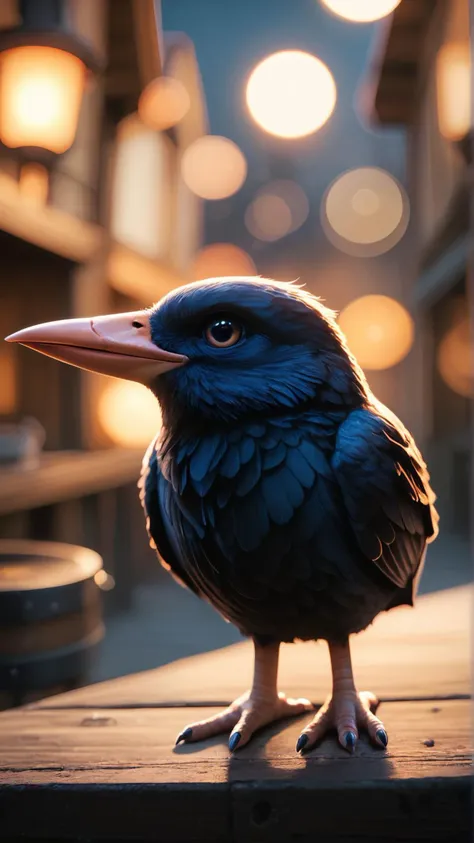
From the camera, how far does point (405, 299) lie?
392 centimetres

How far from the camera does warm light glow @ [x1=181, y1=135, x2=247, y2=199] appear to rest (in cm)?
244

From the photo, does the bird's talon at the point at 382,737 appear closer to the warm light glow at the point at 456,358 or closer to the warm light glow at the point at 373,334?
the warm light glow at the point at 373,334

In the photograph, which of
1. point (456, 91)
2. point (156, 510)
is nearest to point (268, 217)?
point (456, 91)

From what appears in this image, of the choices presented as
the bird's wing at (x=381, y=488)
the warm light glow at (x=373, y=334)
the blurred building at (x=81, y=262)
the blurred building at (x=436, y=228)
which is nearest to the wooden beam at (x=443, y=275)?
the blurred building at (x=436, y=228)

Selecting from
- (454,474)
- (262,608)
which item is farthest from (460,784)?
(454,474)

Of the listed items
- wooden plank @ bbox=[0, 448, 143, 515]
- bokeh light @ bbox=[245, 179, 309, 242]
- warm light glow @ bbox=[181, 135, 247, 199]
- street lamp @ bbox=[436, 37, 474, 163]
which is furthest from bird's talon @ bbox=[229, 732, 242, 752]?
bokeh light @ bbox=[245, 179, 309, 242]

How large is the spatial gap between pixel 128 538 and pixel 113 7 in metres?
→ 1.78

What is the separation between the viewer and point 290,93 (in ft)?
3.79

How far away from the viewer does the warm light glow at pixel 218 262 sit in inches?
144

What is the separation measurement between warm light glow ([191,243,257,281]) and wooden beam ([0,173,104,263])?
1.35 metres

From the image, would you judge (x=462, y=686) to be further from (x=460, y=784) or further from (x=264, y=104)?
(x=264, y=104)

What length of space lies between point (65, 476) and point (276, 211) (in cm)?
325

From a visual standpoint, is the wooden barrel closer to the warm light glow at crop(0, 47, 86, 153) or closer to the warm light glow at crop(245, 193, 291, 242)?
the warm light glow at crop(0, 47, 86, 153)

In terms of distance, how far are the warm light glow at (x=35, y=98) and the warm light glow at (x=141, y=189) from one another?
38.3 inches
